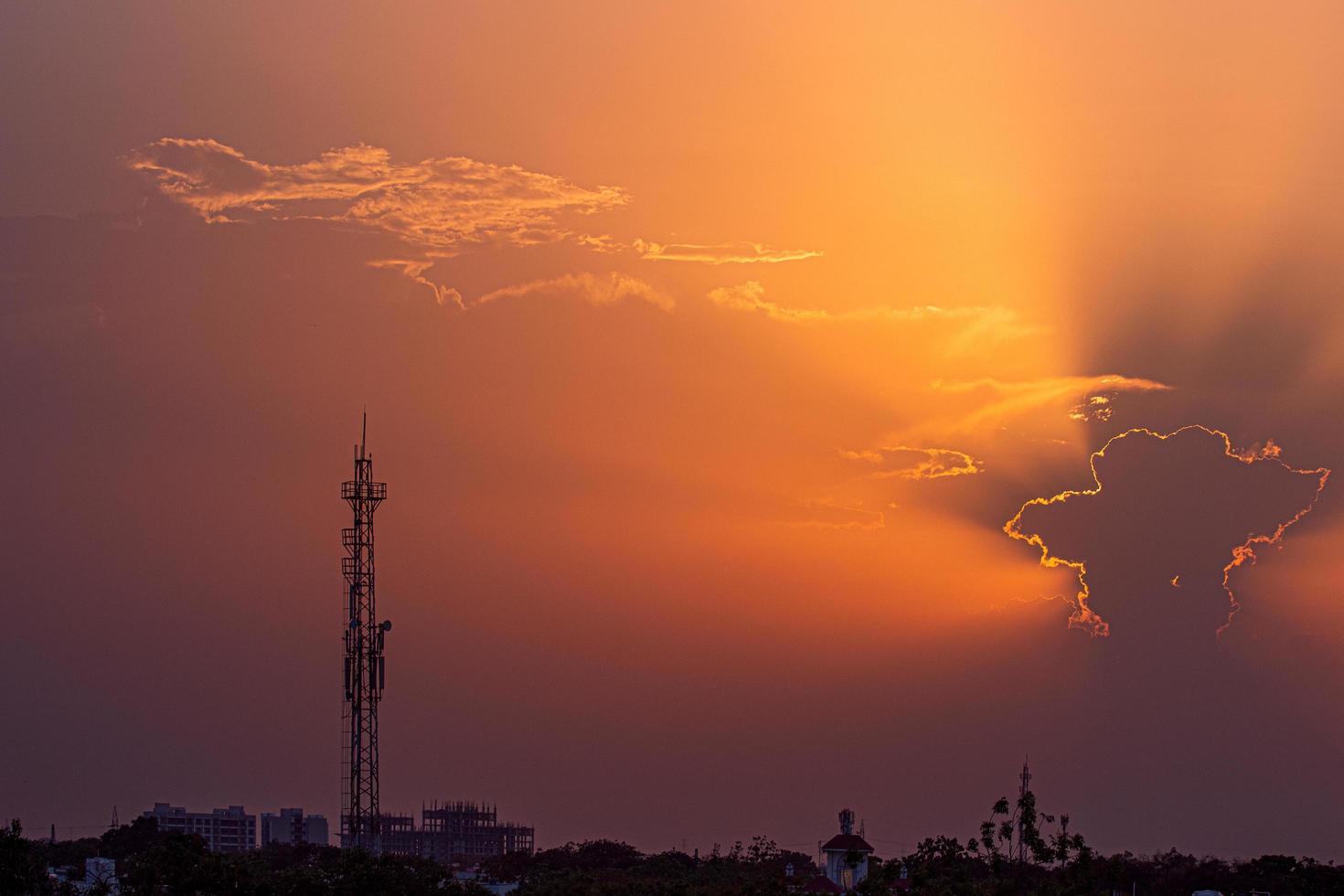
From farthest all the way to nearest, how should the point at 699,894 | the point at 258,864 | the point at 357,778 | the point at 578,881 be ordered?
the point at 578,881, the point at 357,778, the point at 699,894, the point at 258,864

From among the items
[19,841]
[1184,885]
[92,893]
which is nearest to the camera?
[19,841]

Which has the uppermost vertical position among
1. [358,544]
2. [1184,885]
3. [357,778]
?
[358,544]

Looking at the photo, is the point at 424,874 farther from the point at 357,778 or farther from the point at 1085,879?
the point at 1085,879

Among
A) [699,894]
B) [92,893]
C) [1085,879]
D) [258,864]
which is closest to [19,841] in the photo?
[92,893]

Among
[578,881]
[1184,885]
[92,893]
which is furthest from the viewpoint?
[1184,885]

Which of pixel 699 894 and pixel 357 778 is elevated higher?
pixel 357 778

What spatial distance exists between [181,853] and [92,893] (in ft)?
13.0

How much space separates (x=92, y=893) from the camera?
235ft

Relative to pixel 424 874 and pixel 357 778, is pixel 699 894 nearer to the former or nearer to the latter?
pixel 424 874

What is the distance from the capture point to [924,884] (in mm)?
69188

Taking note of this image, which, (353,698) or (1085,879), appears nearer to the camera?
(1085,879)

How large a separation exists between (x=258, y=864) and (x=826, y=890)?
114 feet

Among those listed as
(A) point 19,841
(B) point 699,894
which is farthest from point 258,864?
(B) point 699,894

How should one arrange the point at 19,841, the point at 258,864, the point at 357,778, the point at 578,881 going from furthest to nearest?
the point at 578,881 → the point at 357,778 → the point at 258,864 → the point at 19,841
